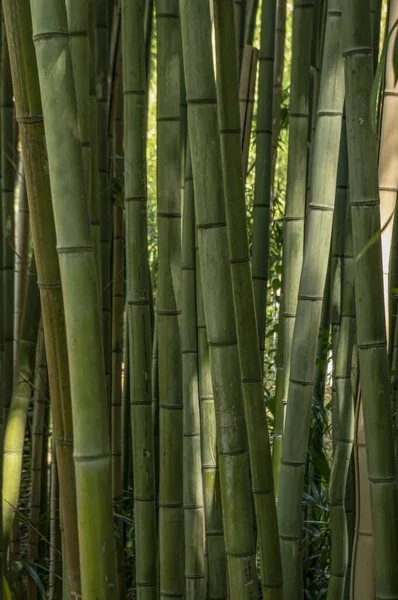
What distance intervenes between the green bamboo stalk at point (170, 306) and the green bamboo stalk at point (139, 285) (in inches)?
1.5

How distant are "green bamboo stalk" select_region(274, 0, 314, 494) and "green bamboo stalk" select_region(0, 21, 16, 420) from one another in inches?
36.0

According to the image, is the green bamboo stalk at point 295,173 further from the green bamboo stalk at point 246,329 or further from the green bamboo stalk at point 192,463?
the green bamboo stalk at point 246,329

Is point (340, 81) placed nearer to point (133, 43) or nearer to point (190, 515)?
point (133, 43)

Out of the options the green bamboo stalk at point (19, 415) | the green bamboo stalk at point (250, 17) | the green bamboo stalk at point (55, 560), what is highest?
the green bamboo stalk at point (250, 17)

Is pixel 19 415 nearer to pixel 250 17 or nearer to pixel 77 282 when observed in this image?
pixel 77 282

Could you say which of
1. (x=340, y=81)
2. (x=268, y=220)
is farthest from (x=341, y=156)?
(x=340, y=81)

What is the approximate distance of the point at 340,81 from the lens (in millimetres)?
1321

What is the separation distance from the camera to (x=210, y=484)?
1602 millimetres

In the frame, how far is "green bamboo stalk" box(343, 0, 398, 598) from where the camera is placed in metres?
1.07

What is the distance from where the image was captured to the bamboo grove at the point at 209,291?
97 centimetres

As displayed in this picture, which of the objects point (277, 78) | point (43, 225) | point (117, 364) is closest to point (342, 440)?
point (43, 225)

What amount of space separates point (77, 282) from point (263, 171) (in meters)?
1.00

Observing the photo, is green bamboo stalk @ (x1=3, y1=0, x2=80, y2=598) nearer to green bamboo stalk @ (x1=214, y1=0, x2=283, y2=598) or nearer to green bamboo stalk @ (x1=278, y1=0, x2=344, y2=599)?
green bamboo stalk @ (x1=214, y1=0, x2=283, y2=598)

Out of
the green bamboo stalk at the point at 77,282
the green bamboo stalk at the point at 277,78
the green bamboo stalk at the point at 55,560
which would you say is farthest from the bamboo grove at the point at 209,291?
the green bamboo stalk at the point at 277,78
